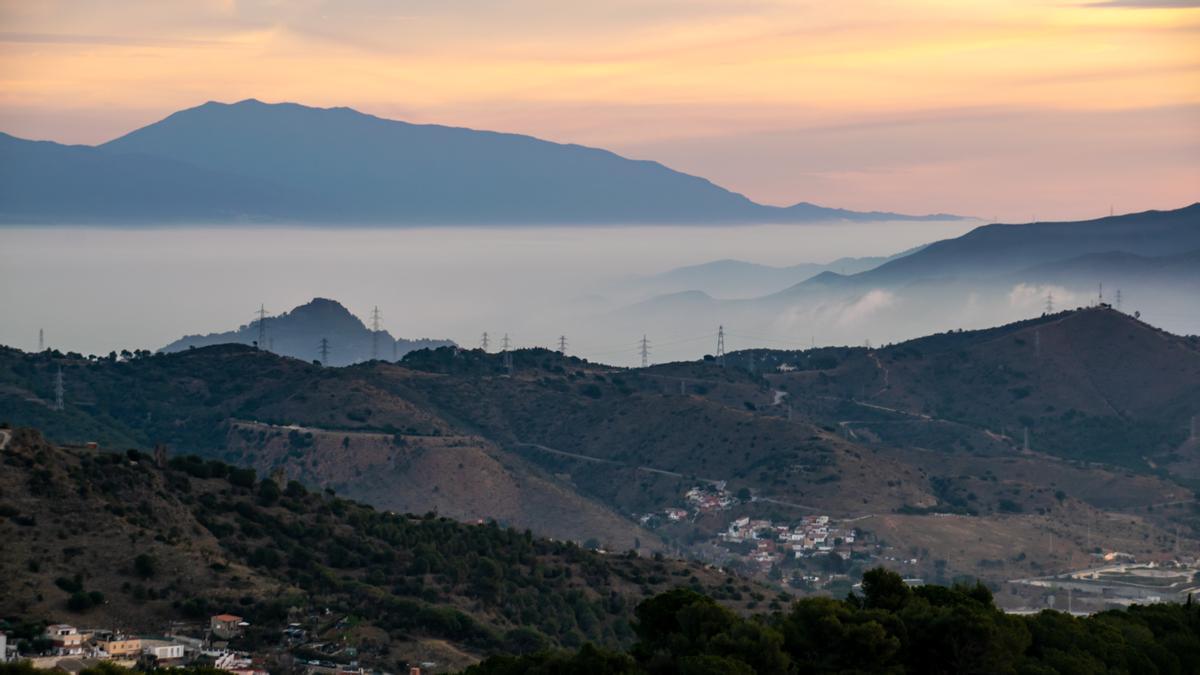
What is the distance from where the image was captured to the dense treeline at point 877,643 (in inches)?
1722

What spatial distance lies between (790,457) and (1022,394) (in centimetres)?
3208

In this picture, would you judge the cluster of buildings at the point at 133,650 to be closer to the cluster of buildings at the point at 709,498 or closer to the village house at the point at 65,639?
the village house at the point at 65,639

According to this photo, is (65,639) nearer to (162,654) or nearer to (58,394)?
(162,654)

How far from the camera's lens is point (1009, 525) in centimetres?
10912

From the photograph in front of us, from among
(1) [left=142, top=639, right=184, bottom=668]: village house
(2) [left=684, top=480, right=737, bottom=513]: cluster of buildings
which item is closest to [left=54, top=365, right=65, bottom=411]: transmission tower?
(2) [left=684, top=480, right=737, bottom=513]: cluster of buildings

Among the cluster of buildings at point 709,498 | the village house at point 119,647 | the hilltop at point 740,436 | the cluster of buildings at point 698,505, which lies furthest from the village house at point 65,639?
the cluster of buildings at point 709,498

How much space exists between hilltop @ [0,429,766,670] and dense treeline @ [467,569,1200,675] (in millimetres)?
11826

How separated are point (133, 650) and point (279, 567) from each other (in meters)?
12.6

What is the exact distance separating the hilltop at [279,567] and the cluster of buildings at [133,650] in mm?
1448

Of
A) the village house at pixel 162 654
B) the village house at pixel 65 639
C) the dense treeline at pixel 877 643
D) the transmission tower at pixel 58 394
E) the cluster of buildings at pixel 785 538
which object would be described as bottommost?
the cluster of buildings at pixel 785 538

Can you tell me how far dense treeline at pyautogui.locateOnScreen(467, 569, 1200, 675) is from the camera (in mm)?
43750

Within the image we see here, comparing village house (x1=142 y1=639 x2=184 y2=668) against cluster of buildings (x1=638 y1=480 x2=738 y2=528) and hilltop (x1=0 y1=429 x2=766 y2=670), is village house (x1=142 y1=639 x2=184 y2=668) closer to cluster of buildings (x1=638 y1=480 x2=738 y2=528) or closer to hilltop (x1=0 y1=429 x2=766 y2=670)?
hilltop (x1=0 y1=429 x2=766 y2=670)

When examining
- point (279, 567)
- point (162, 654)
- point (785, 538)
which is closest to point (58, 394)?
point (785, 538)

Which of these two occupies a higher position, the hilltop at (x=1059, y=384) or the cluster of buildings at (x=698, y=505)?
the hilltop at (x=1059, y=384)
